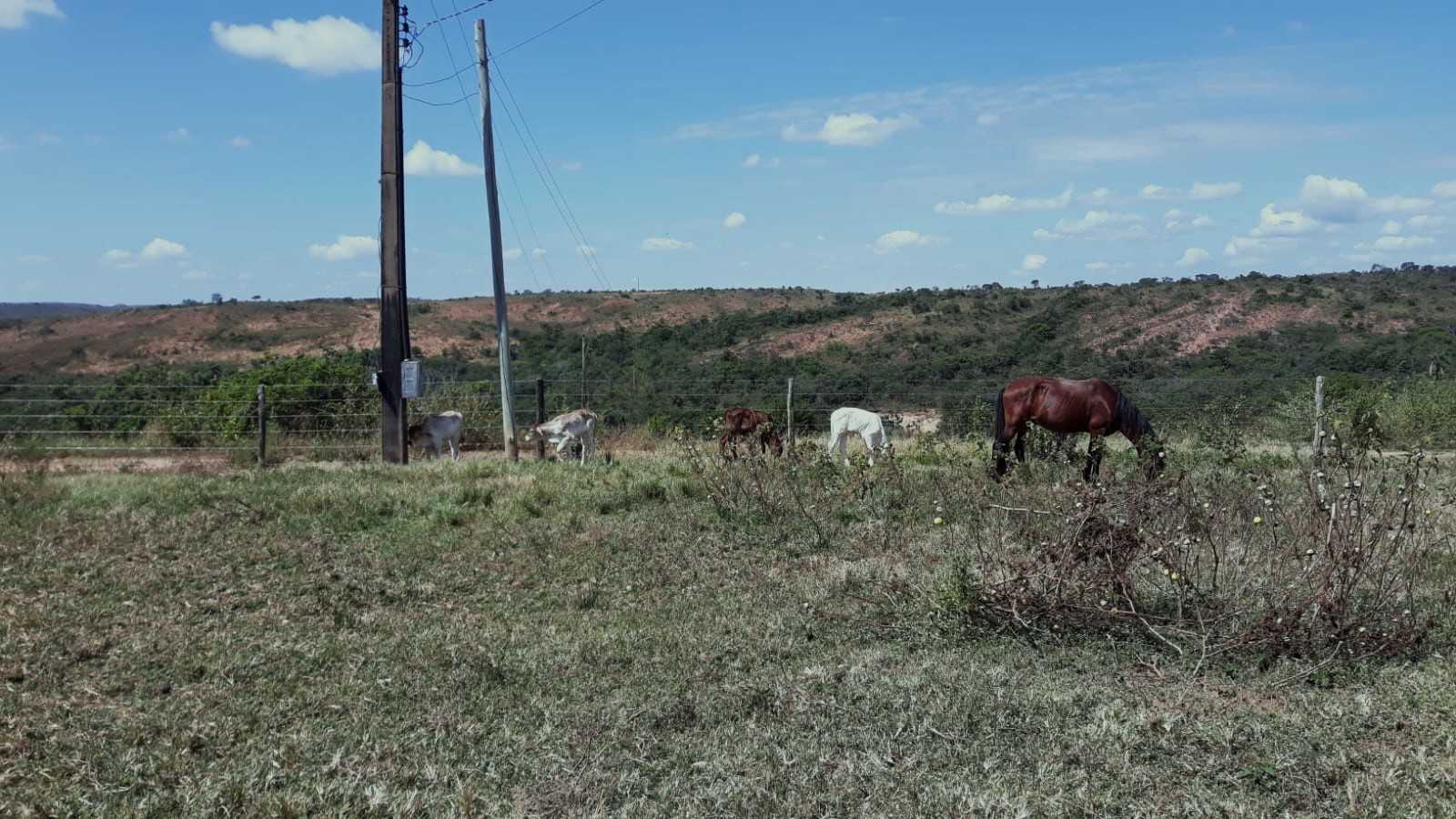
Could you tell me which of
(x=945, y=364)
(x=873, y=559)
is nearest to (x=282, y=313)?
(x=945, y=364)

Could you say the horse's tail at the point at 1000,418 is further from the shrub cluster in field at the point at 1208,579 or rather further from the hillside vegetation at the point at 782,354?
the shrub cluster in field at the point at 1208,579

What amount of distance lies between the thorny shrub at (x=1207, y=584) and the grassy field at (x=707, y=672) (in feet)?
0.12

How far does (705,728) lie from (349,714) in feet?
6.03

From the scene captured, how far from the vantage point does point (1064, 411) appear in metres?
13.9

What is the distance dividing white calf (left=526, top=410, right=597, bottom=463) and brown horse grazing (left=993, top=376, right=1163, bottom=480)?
227 inches

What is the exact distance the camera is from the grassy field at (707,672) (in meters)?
4.93

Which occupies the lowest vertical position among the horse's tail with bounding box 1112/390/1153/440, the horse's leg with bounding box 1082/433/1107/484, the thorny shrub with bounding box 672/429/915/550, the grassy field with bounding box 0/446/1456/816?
the grassy field with bounding box 0/446/1456/816

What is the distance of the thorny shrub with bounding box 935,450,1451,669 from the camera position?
655 centimetres

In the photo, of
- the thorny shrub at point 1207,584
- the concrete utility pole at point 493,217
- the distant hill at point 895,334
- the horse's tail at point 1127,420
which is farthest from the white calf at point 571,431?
the distant hill at point 895,334

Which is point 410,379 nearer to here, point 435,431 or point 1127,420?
point 435,431

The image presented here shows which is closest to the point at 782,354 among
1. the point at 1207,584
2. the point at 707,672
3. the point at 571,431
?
the point at 571,431

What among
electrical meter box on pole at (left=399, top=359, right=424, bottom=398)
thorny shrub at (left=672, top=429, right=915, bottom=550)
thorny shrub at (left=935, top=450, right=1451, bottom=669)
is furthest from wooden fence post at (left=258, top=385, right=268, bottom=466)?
thorny shrub at (left=935, top=450, right=1451, bottom=669)

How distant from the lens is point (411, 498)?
12.1 metres

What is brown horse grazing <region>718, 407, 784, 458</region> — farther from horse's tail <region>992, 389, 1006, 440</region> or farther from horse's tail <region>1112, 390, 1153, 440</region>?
horse's tail <region>1112, 390, 1153, 440</region>
